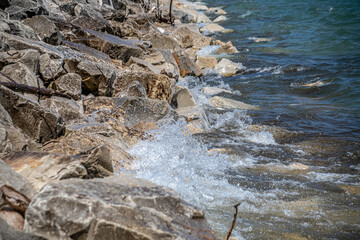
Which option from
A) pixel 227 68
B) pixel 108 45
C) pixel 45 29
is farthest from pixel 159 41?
pixel 45 29

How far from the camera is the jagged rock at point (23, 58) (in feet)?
15.0

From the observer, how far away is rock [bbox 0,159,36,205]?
6.99 ft

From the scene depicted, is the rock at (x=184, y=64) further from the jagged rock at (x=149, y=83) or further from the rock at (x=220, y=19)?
the rock at (x=220, y=19)

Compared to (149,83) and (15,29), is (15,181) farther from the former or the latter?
(15,29)

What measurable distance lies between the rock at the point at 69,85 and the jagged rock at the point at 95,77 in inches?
12.5

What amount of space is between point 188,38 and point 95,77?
9.08m

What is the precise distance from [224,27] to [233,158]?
16921 millimetres

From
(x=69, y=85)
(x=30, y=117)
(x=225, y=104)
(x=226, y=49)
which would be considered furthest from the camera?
(x=226, y=49)

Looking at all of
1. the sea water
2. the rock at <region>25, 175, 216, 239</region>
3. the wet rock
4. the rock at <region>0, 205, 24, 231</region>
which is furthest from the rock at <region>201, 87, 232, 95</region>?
the wet rock

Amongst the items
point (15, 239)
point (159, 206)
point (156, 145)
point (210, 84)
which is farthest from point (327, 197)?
point (210, 84)

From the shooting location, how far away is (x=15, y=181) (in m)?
2.18

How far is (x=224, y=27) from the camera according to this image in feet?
68.3

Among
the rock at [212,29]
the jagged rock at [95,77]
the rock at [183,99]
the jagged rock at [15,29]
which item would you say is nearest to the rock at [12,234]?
the jagged rock at [95,77]

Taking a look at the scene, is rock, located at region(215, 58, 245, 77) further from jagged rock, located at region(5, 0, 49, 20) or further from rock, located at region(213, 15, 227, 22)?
rock, located at region(213, 15, 227, 22)
